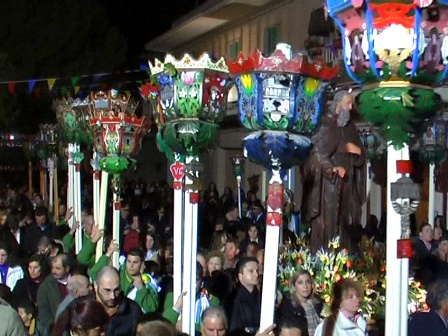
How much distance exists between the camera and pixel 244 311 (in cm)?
726

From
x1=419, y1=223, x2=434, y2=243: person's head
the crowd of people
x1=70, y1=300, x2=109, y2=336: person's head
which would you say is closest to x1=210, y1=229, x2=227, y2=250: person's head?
the crowd of people

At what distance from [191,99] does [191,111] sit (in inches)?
4.4

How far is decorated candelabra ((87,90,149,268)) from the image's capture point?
10.7m

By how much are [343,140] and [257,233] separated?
2.81 m

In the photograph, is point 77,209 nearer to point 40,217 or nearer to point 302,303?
point 40,217

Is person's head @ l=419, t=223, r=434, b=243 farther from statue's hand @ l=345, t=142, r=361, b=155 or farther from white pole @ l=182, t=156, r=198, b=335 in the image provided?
white pole @ l=182, t=156, r=198, b=335

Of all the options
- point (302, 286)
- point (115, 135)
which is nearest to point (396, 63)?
point (302, 286)

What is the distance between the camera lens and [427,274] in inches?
395

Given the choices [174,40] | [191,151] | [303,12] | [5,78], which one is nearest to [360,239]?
[191,151]

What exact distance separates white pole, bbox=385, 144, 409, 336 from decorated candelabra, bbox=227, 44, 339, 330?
1.45 meters

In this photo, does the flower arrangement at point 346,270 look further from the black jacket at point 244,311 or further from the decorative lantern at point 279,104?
the decorative lantern at point 279,104

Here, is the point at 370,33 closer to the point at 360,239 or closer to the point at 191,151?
the point at 191,151

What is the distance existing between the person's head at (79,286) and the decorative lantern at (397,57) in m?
2.98

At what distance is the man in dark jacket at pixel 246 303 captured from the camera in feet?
23.5
